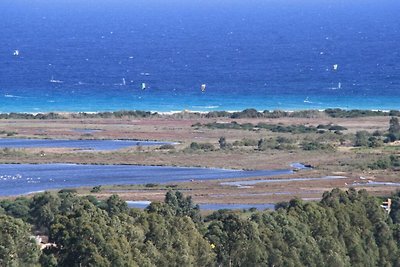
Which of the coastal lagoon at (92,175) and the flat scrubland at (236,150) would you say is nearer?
the flat scrubland at (236,150)

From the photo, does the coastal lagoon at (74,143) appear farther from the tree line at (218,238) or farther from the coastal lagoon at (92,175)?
the tree line at (218,238)

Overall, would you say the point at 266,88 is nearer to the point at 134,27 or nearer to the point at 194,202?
the point at 194,202

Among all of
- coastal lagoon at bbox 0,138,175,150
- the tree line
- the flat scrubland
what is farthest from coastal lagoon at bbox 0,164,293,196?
the tree line

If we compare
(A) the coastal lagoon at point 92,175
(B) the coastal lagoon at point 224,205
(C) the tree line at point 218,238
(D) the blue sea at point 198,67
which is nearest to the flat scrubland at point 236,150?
(B) the coastal lagoon at point 224,205

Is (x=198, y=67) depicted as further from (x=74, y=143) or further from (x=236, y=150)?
(x=236, y=150)

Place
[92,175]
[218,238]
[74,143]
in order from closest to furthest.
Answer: [218,238] → [92,175] → [74,143]

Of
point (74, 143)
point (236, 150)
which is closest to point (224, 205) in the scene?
point (236, 150)

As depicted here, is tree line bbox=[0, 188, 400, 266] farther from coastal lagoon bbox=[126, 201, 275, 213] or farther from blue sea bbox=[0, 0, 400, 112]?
blue sea bbox=[0, 0, 400, 112]

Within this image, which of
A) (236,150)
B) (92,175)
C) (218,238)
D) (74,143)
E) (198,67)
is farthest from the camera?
(198,67)
